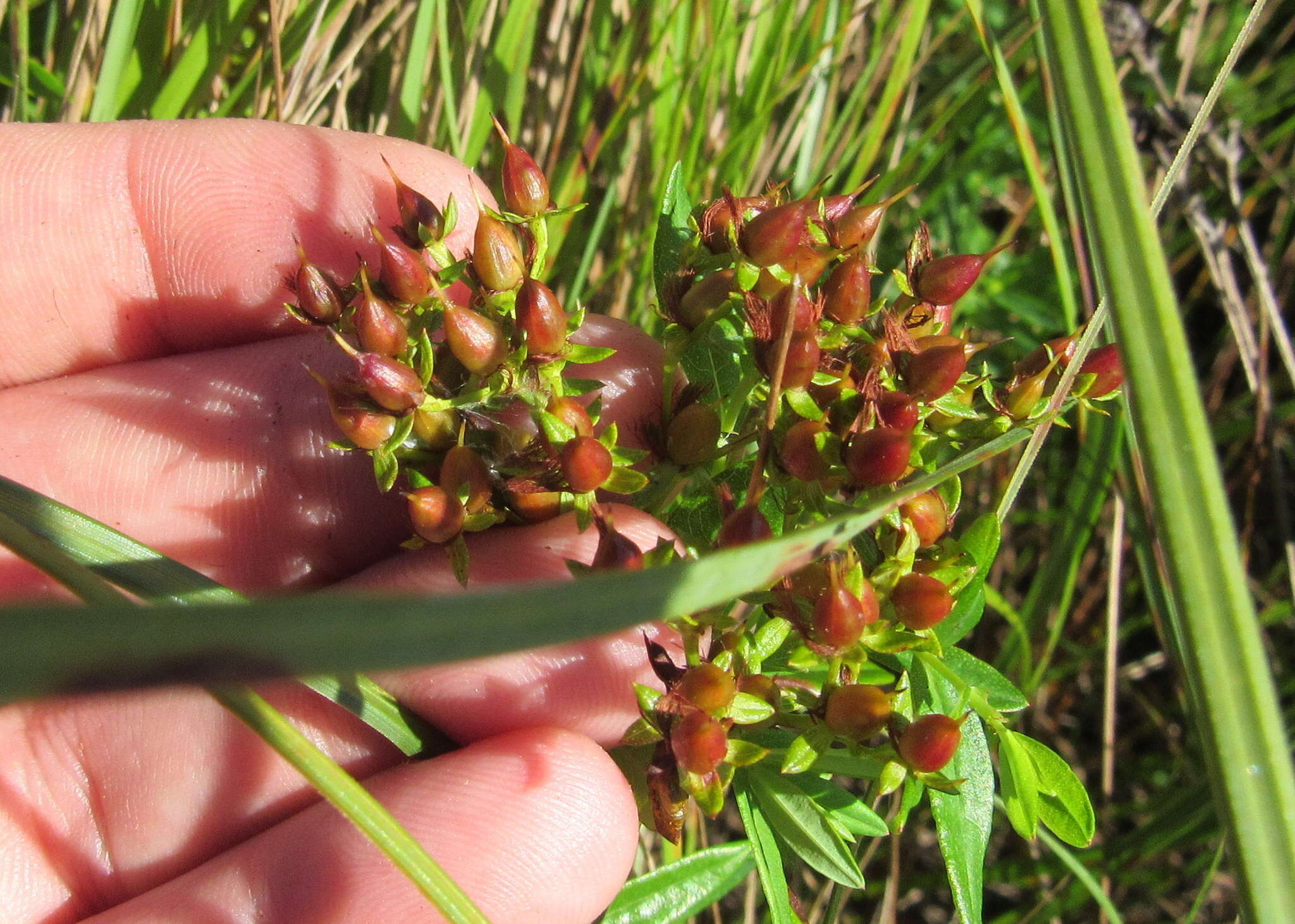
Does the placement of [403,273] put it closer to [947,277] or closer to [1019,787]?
[947,277]

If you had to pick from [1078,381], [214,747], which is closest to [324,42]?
[214,747]

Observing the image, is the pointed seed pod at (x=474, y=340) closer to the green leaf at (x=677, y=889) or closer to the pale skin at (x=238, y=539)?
the pale skin at (x=238, y=539)

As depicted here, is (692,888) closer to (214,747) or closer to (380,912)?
(380,912)

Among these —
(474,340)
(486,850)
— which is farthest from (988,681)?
(474,340)


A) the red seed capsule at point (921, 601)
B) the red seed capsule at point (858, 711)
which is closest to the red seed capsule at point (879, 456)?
the red seed capsule at point (921, 601)

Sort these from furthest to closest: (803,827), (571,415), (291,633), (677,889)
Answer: (677,889)
(803,827)
(571,415)
(291,633)
